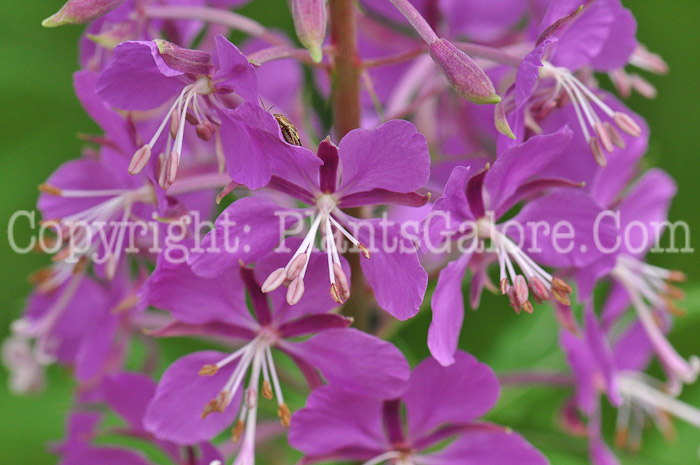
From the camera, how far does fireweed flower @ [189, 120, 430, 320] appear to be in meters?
1.39

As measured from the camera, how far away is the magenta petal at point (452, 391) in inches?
61.2

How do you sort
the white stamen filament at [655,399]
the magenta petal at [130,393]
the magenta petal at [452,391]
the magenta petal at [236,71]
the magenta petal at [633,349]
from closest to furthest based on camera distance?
the magenta petal at [236,71] < the magenta petal at [452,391] < the magenta petal at [130,393] < the white stamen filament at [655,399] < the magenta petal at [633,349]

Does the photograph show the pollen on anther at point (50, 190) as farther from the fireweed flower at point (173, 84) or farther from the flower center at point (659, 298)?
the flower center at point (659, 298)

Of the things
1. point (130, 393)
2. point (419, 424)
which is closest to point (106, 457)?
point (130, 393)

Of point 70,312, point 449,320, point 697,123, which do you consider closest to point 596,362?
point 449,320

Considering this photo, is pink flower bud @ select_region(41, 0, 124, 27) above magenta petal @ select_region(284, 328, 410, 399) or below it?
above

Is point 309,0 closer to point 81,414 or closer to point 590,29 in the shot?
point 590,29

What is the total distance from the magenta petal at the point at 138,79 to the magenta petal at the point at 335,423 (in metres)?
0.65

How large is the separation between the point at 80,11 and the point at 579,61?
99 centimetres

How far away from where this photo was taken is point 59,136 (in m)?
3.44

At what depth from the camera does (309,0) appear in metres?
1.38

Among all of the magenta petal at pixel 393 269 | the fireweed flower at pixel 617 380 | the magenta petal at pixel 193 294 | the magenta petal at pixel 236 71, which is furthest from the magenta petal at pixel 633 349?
the magenta petal at pixel 236 71

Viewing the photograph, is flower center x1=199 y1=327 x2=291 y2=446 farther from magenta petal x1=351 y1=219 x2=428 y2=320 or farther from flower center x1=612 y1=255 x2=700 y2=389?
flower center x1=612 y1=255 x2=700 y2=389

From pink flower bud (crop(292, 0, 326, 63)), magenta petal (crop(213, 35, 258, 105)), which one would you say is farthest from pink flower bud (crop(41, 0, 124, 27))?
pink flower bud (crop(292, 0, 326, 63))
